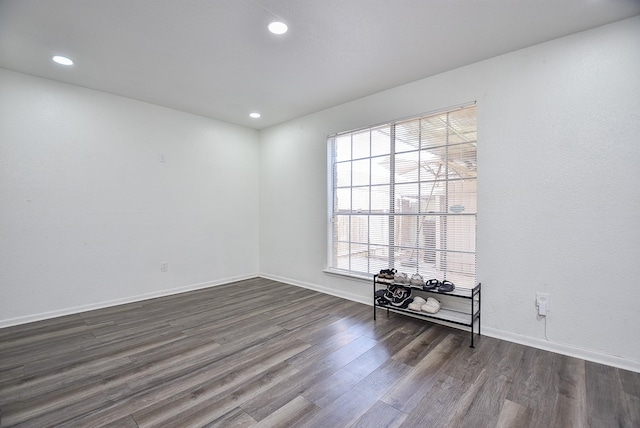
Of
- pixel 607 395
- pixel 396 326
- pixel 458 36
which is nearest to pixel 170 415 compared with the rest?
pixel 396 326

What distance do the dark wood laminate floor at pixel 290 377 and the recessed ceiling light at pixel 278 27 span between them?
2724mm

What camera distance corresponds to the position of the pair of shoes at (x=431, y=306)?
9.72 feet

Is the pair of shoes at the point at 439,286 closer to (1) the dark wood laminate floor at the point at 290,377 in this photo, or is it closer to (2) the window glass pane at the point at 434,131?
(1) the dark wood laminate floor at the point at 290,377

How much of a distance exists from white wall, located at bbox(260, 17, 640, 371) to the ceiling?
0.82ft

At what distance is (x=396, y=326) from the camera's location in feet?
10.2

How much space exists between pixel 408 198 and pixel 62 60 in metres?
3.92

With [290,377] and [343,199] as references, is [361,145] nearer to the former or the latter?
[343,199]

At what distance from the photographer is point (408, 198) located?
11.5 feet

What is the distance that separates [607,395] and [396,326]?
5.26 feet

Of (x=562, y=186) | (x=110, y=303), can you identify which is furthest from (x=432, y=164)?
(x=110, y=303)

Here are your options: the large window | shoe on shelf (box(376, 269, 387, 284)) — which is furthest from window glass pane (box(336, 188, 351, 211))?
shoe on shelf (box(376, 269, 387, 284))

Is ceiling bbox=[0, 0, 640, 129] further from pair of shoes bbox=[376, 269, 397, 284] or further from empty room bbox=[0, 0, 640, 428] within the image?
pair of shoes bbox=[376, 269, 397, 284]

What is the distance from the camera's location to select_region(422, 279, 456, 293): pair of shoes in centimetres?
292

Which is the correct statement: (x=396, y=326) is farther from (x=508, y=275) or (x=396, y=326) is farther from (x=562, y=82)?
(x=562, y=82)
